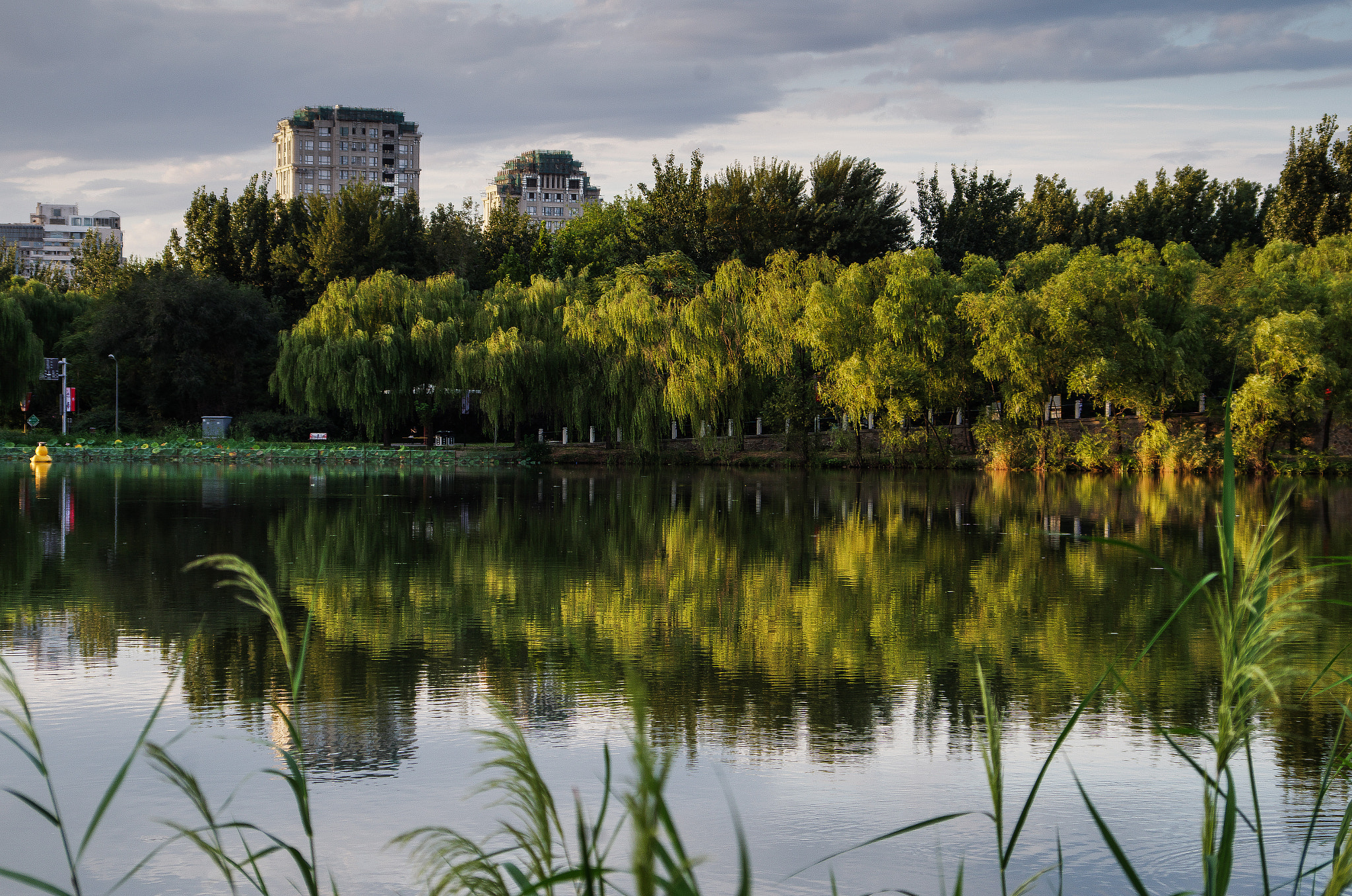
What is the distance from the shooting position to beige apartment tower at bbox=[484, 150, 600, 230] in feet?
603

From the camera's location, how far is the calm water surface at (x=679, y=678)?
5.25m

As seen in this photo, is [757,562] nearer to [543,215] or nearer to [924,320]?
[924,320]

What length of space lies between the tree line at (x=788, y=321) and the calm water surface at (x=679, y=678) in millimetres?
19303

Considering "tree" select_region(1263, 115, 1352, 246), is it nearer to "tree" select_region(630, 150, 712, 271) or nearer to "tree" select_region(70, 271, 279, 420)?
"tree" select_region(630, 150, 712, 271)

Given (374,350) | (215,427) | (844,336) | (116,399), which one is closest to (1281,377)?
(844,336)

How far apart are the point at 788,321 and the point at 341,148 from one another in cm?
13831

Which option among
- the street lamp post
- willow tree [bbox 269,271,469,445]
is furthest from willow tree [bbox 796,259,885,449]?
the street lamp post

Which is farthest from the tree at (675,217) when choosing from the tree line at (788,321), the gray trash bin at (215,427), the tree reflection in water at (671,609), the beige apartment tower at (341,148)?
the beige apartment tower at (341,148)

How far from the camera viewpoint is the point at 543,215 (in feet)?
598

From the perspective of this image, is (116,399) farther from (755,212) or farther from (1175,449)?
(1175,449)

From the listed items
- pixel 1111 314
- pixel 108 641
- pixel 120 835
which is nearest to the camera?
pixel 120 835

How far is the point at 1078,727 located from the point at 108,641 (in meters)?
6.93

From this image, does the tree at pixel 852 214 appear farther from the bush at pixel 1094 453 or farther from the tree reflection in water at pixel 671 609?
the tree reflection in water at pixel 671 609

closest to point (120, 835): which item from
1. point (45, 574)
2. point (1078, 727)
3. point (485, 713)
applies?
point (485, 713)
